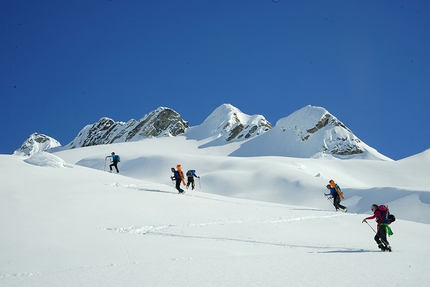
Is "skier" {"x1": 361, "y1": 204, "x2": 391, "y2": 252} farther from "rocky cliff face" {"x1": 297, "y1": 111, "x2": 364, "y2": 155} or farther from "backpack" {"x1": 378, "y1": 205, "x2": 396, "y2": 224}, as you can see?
"rocky cliff face" {"x1": 297, "y1": 111, "x2": 364, "y2": 155}

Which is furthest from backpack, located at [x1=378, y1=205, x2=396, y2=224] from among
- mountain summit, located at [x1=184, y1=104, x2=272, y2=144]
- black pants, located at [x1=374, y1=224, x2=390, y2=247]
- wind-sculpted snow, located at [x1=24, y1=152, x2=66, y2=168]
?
mountain summit, located at [x1=184, y1=104, x2=272, y2=144]

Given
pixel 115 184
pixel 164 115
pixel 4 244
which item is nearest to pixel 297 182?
pixel 115 184

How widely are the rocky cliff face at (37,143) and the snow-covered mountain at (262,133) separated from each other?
48076 mm

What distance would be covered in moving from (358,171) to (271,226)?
36.3 metres

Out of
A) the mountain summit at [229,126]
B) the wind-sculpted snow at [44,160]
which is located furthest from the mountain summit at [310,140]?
the wind-sculpted snow at [44,160]

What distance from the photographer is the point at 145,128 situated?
13150cm

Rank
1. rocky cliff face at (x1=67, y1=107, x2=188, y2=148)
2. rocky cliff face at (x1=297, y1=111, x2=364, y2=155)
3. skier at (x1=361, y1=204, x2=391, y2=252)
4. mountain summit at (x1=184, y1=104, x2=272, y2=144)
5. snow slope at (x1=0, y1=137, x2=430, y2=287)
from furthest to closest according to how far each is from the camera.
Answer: rocky cliff face at (x1=67, y1=107, x2=188, y2=148) → mountain summit at (x1=184, y1=104, x2=272, y2=144) → rocky cliff face at (x1=297, y1=111, x2=364, y2=155) → skier at (x1=361, y1=204, x2=391, y2=252) → snow slope at (x1=0, y1=137, x2=430, y2=287)

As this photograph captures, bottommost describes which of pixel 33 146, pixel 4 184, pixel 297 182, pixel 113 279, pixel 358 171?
pixel 113 279

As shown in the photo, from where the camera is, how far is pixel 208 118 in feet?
412

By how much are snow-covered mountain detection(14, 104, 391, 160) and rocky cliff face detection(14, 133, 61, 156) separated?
158 ft

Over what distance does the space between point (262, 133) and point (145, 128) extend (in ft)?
155

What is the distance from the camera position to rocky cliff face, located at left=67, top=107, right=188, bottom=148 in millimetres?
127450

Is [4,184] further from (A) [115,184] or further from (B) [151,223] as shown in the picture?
(B) [151,223]

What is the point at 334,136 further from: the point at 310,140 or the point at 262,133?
the point at 262,133
